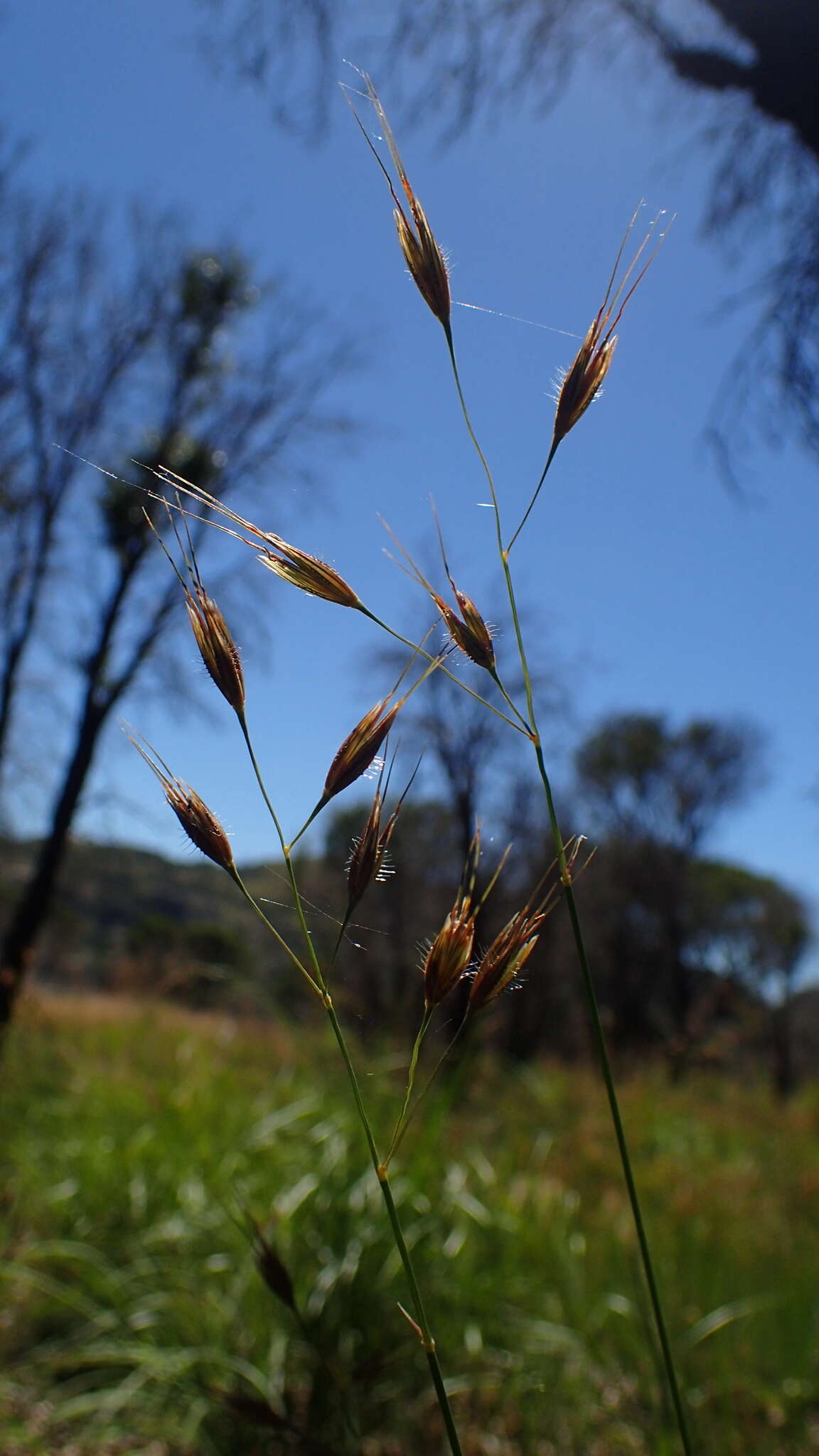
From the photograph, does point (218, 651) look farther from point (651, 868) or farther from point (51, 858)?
point (651, 868)

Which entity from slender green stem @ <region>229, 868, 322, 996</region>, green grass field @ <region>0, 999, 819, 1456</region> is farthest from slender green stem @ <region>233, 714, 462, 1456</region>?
green grass field @ <region>0, 999, 819, 1456</region>

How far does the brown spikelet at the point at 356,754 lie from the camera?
0.45 metres

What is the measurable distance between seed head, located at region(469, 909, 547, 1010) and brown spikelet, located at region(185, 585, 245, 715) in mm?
172

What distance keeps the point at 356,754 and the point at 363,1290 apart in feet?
6.72

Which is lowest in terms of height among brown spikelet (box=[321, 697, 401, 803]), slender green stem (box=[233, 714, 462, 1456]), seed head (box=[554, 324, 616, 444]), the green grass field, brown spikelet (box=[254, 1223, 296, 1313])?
the green grass field

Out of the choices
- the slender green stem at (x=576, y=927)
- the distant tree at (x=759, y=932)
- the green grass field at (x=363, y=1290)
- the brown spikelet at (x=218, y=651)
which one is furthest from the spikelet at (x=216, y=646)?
the distant tree at (x=759, y=932)

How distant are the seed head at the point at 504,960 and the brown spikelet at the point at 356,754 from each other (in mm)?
107

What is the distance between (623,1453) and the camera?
6.32 feet

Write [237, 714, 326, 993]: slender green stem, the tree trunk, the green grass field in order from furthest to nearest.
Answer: the tree trunk < the green grass field < [237, 714, 326, 993]: slender green stem

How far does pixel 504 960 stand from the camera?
44 cm

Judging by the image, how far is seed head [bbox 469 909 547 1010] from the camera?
1.41 ft

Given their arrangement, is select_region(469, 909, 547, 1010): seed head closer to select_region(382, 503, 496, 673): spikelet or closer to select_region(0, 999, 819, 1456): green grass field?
select_region(382, 503, 496, 673): spikelet

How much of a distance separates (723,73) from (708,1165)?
4.05 meters

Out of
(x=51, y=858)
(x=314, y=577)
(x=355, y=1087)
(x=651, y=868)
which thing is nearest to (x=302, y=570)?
(x=314, y=577)
